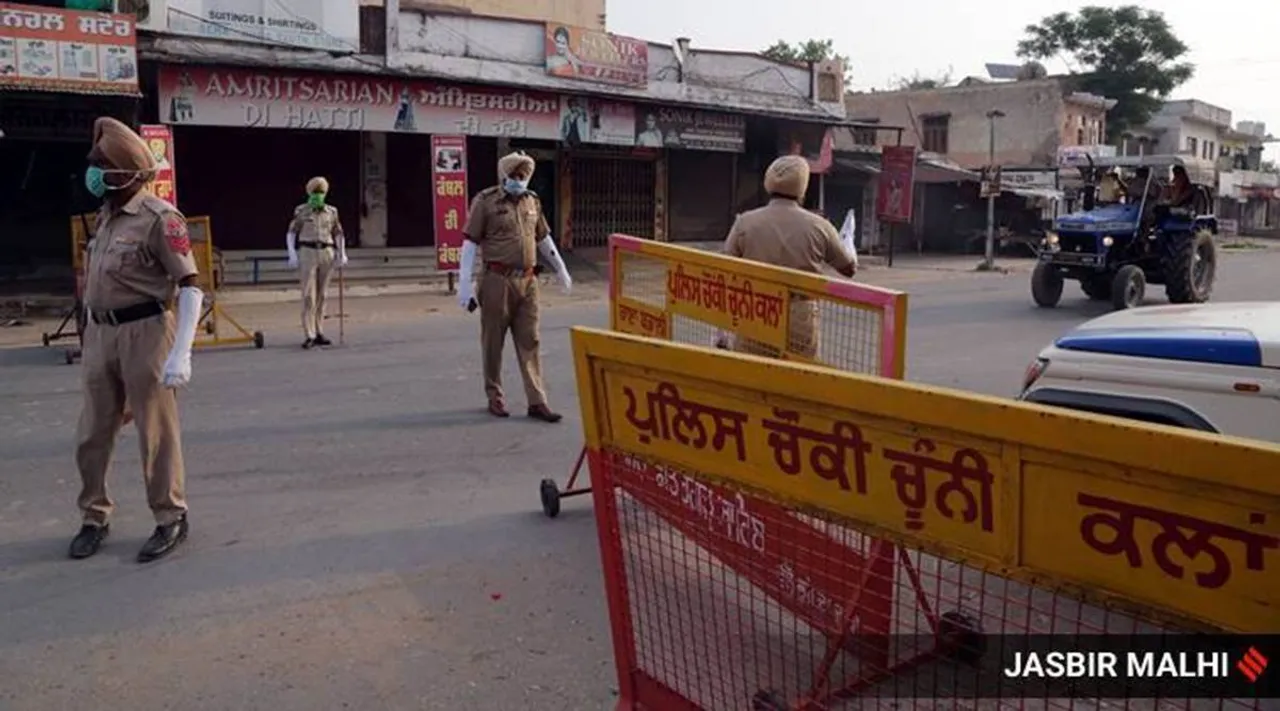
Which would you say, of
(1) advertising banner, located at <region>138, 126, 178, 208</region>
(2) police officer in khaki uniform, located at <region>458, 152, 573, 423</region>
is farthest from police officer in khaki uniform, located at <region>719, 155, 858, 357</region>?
(1) advertising banner, located at <region>138, 126, 178, 208</region>

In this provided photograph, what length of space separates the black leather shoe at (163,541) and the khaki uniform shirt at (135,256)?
3.34 feet

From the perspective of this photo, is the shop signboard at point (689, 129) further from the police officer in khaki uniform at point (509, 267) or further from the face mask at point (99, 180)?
the face mask at point (99, 180)

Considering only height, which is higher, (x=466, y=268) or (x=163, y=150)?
(x=163, y=150)

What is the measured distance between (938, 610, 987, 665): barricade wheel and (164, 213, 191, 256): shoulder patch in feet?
11.6

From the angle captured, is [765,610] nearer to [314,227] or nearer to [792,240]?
[792,240]

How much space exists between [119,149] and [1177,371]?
444 cm

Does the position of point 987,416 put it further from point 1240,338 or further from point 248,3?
point 248,3

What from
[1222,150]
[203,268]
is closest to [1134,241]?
[203,268]

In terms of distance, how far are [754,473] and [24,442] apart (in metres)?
6.15

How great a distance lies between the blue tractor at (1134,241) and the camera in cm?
1541

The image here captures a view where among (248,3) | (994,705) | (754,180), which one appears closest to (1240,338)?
(994,705)

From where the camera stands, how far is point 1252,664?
1.86m

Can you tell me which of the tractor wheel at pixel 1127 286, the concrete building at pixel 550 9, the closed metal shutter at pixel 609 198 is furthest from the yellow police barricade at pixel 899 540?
the concrete building at pixel 550 9

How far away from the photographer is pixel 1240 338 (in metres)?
3.94
